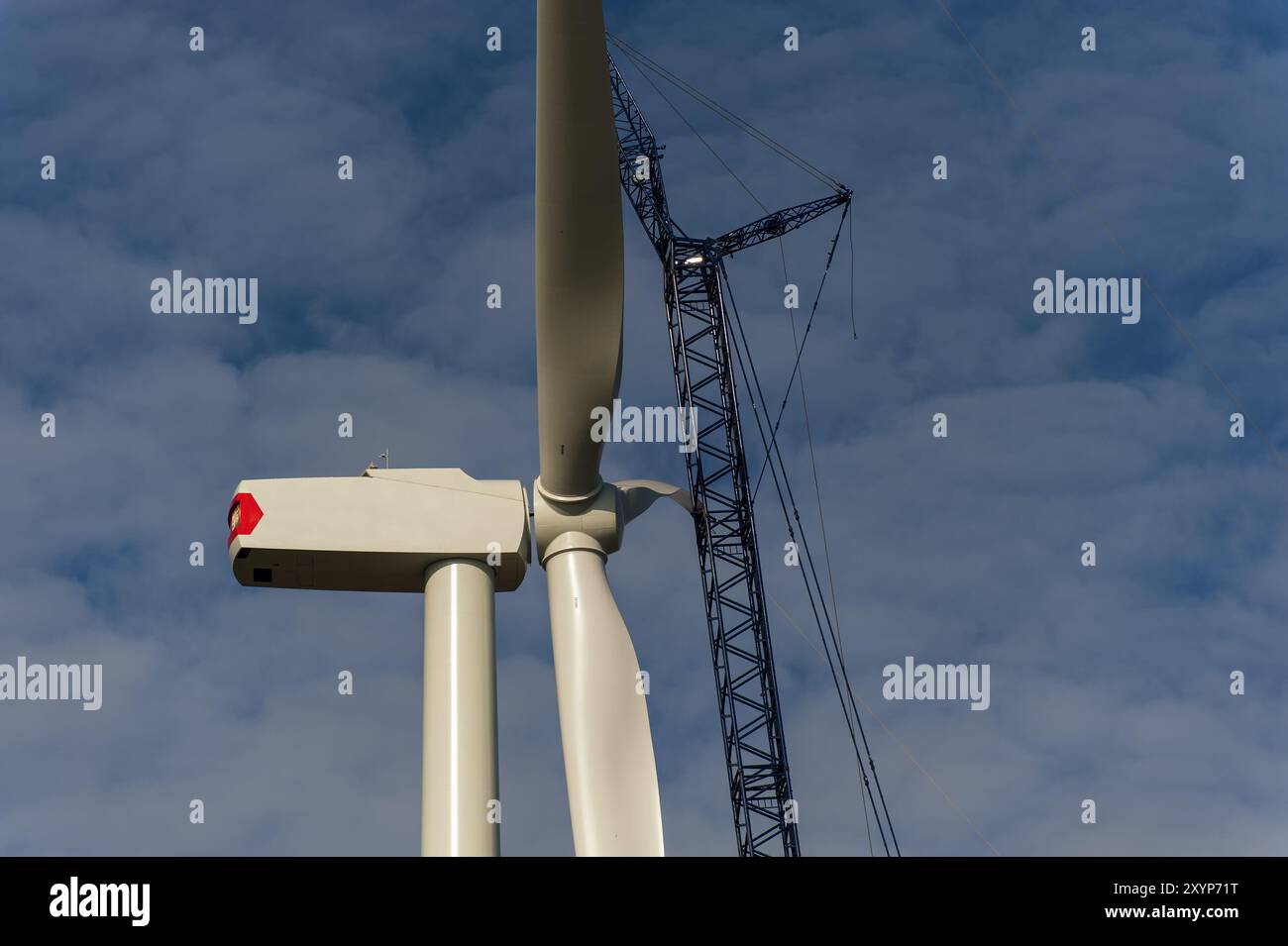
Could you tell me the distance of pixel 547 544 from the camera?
21734mm

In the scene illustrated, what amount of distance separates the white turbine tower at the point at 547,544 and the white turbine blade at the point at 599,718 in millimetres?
22

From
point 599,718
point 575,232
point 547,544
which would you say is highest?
point 575,232

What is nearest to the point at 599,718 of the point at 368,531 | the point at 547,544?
the point at 547,544

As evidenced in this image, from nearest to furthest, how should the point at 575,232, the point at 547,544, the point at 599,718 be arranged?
the point at 575,232, the point at 599,718, the point at 547,544

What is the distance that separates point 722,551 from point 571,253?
130ft

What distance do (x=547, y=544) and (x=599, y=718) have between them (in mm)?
2968

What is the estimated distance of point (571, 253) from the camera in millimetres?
18094

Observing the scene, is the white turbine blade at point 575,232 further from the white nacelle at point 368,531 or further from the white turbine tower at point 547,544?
the white nacelle at point 368,531

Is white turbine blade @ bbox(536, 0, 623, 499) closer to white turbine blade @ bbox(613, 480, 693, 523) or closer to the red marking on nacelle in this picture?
white turbine blade @ bbox(613, 480, 693, 523)

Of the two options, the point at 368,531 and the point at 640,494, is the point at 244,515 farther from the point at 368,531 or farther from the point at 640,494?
the point at 640,494

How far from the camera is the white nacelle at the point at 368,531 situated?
66.9 feet
